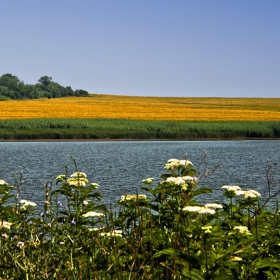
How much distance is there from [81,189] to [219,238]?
2.19 meters

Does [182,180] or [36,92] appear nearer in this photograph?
[182,180]

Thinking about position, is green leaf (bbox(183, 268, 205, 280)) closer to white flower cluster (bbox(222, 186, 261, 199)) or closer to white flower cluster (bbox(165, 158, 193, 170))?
white flower cluster (bbox(222, 186, 261, 199))

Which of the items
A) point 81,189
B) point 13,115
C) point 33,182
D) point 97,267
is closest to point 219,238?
point 97,267

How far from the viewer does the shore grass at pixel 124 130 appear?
47750 mm

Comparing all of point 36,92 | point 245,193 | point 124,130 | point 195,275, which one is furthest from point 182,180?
point 36,92

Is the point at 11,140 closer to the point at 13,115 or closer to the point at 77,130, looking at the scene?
the point at 77,130

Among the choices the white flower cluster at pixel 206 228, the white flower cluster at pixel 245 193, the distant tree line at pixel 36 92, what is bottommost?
the white flower cluster at pixel 206 228

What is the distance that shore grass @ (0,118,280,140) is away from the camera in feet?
157

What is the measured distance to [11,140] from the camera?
153 ft

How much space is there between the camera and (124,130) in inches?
1964

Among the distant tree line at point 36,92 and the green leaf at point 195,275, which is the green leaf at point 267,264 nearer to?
the green leaf at point 195,275

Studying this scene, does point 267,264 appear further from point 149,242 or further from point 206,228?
point 149,242

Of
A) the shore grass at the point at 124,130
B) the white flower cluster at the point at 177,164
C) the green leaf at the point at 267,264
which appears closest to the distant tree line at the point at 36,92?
the shore grass at the point at 124,130

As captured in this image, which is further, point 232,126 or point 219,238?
point 232,126
